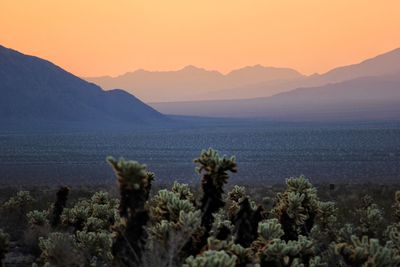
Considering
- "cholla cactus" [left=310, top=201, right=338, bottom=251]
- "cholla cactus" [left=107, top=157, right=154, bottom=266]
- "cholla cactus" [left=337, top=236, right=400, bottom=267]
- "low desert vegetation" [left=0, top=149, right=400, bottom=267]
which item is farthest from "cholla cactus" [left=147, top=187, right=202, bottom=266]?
"cholla cactus" [left=310, top=201, right=338, bottom=251]

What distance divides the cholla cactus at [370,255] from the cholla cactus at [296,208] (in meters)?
2.36

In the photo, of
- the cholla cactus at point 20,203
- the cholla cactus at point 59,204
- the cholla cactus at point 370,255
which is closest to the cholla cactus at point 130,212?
the cholla cactus at point 370,255

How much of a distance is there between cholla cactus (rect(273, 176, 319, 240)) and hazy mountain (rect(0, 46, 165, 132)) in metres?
137

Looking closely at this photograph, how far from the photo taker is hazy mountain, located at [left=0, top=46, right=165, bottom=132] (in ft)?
494

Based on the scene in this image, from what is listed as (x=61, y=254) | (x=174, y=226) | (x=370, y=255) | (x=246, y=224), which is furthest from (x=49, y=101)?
(x=370, y=255)

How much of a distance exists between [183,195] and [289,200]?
6.82 feet

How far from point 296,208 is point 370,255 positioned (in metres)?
3.01

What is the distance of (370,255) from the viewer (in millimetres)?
7223

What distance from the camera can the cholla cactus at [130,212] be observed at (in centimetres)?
724

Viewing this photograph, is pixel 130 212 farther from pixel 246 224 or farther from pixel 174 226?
pixel 246 224

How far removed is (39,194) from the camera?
31.5m

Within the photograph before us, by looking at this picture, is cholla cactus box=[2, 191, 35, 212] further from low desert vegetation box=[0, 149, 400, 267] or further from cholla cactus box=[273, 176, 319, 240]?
cholla cactus box=[273, 176, 319, 240]

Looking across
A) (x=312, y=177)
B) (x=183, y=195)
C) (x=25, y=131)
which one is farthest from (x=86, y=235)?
(x=25, y=131)

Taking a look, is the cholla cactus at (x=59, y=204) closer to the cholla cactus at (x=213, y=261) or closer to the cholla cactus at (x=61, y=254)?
the cholla cactus at (x=61, y=254)
